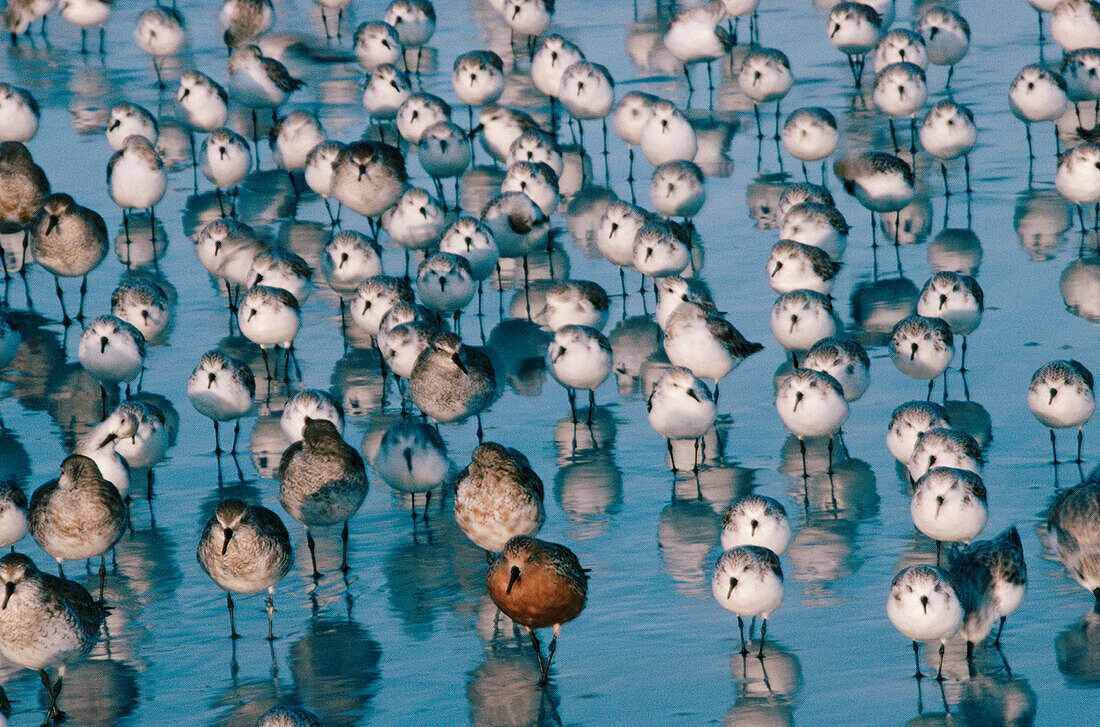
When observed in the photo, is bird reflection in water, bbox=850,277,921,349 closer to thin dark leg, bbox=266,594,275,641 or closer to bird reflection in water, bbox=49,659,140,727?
thin dark leg, bbox=266,594,275,641

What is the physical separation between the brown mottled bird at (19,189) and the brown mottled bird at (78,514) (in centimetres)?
845

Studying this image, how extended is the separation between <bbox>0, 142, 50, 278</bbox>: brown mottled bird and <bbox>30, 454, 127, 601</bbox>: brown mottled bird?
845cm

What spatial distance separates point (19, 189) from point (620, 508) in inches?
406

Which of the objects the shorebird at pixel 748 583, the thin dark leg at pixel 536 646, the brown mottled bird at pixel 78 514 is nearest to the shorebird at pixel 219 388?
the brown mottled bird at pixel 78 514

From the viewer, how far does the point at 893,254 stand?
2005cm

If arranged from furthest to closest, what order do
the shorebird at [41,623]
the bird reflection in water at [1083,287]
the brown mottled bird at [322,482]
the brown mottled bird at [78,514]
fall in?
the bird reflection in water at [1083,287] < the brown mottled bird at [322,482] < the brown mottled bird at [78,514] < the shorebird at [41,623]

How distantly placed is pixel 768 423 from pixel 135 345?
666 cm

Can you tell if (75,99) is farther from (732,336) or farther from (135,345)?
(732,336)

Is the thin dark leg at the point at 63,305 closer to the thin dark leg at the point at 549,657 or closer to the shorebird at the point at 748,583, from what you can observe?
the thin dark leg at the point at 549,657

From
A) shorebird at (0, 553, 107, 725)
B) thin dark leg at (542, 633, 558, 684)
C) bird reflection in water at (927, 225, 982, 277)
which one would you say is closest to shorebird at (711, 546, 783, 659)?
thin dark leg at (542, 633, 558, 684)

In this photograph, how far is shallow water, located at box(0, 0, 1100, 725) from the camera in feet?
36.6

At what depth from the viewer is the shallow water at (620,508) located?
36.6ft

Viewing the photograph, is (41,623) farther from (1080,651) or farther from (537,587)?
(1080,651)

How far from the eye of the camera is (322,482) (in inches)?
507
